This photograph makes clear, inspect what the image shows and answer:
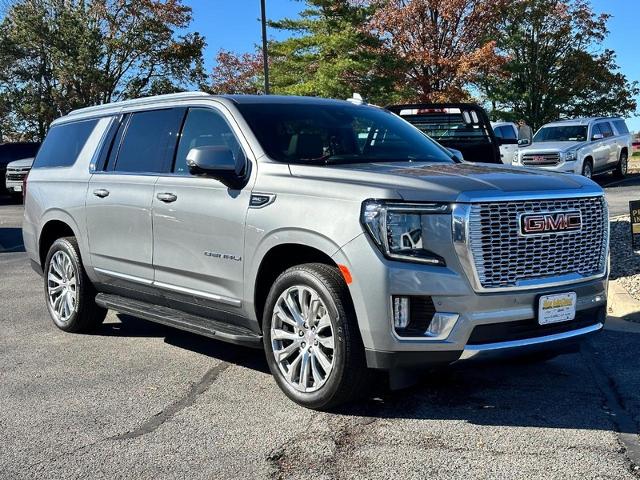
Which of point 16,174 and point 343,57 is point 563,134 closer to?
point 343,57

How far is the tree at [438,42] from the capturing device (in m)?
27.8

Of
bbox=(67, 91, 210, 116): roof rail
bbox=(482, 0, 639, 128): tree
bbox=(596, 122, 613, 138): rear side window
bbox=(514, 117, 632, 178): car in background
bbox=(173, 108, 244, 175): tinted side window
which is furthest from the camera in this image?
bbox=(482, 0, 639, 128): tree

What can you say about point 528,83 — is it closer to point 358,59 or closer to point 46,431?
point 358,59

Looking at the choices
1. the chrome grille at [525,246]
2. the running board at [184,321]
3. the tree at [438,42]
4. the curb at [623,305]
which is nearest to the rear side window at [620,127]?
the tree at [438,42]

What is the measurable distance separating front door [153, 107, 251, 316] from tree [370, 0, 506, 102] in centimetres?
2335

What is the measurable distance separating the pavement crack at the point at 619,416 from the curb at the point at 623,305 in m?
1.27

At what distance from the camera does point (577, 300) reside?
4258 millimetres

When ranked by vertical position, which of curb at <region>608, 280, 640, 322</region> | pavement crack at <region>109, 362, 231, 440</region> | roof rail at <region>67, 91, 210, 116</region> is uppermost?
roof rail at <region>67, 91, 210, 116</region>

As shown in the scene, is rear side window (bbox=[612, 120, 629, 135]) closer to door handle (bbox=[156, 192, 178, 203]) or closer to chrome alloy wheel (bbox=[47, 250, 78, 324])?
chrome alloy wheel (bbox=[47, 250, 78, 324])

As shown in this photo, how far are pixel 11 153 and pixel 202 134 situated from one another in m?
20.5

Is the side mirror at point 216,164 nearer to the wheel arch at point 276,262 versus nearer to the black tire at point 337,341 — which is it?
the wheel arch at point 276,262

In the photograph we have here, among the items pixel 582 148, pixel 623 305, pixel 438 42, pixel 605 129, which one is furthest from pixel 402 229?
pixel 438 42

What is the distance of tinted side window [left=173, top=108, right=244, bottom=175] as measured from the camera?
5.09 meters

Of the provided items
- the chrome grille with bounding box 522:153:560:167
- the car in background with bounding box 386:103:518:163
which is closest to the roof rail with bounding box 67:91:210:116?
the car in background with bounding box 386:103:518:163
